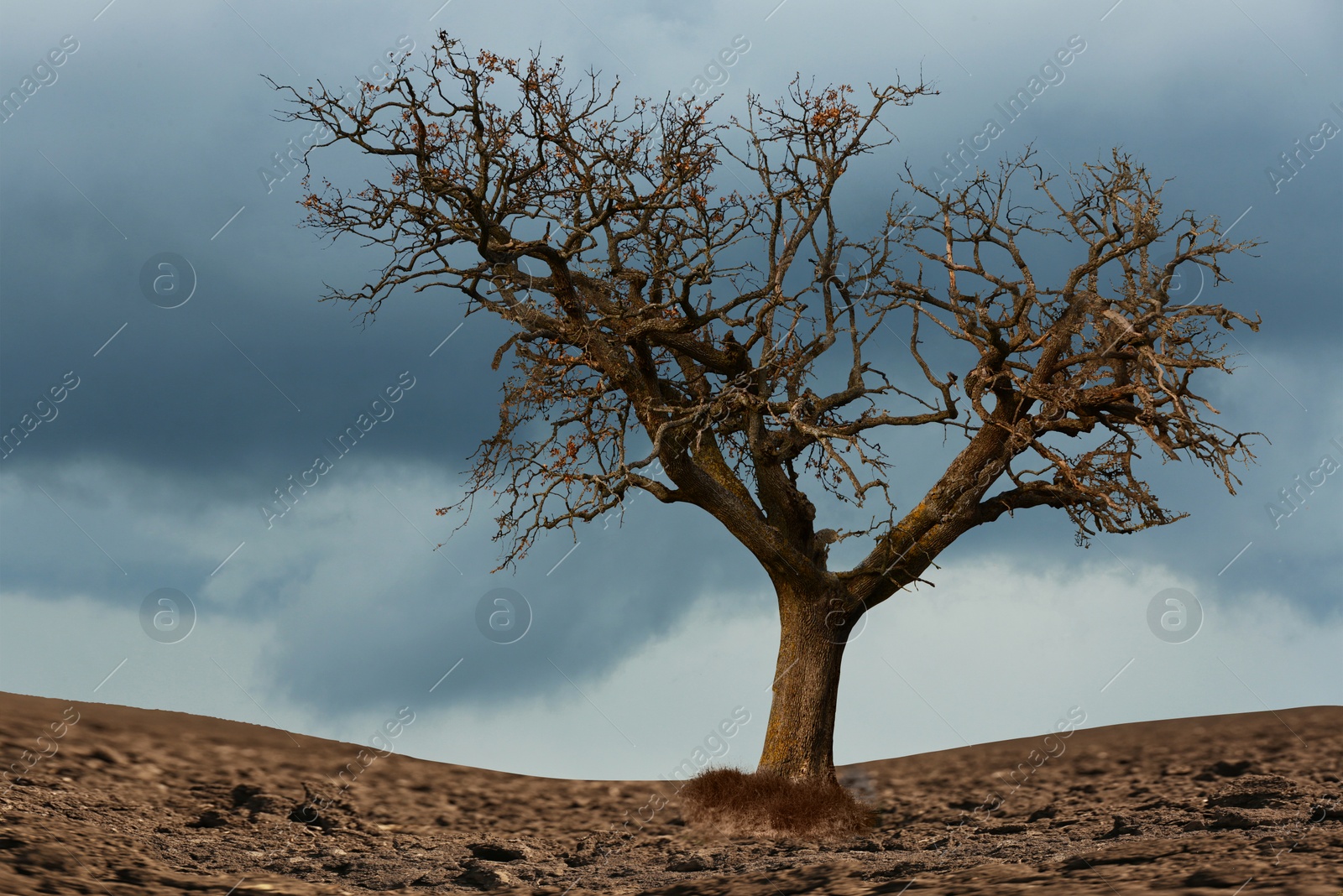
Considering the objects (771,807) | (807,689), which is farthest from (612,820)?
(807,689)

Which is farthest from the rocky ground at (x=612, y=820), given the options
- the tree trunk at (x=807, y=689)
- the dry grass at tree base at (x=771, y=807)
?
the tree trunk at (x=807, y=689)

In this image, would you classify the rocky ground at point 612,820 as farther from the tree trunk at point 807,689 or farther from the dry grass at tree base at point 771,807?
the tree trunk at point 807,689

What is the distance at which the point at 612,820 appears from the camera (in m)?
14.9

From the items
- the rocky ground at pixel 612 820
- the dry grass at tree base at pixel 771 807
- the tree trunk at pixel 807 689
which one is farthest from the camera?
the tree trunk at pixel 807 689

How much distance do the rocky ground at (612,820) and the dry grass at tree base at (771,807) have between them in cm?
35

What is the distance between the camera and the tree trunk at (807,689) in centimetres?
1495

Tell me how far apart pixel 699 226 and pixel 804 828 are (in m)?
7.88

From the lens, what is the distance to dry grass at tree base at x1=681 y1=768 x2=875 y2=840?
13938 mm

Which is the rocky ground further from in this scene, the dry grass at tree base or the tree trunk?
the tree trunk

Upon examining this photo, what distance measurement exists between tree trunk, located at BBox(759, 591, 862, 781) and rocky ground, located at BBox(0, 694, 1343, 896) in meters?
1.38

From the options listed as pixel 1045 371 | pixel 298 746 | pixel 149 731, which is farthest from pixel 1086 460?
pixel 149 731

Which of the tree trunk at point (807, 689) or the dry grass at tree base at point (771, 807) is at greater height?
the tree trunk at point (807, 689)

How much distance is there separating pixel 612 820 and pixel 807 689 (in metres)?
3.15

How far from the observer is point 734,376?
15602 millimetres
